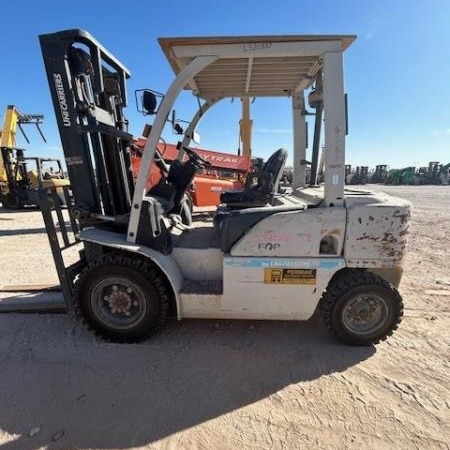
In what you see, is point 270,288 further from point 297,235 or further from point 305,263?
point 297,235

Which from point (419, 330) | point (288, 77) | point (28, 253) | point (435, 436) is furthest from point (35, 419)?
point (28, 253)

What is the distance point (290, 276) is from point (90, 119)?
2.40 meters

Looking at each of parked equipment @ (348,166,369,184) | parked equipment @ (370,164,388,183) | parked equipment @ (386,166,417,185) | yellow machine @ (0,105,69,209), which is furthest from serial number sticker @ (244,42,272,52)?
parked equipment @ (370,164,388,183)

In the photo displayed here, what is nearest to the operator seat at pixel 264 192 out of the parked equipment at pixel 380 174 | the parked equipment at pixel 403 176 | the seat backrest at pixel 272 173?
the seat backrest at pixel 272 173

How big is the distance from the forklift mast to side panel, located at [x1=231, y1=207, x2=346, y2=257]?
60.6 inches

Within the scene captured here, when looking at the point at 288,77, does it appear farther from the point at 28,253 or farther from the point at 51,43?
the point at 28,253

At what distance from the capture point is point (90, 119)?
325cm

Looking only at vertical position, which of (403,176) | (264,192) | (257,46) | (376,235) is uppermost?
(257,46)


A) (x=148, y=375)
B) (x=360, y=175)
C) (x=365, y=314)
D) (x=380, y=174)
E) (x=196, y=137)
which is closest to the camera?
(x=148, y=375)

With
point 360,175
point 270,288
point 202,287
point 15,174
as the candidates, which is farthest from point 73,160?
point 360,175

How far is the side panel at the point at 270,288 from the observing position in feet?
10.0

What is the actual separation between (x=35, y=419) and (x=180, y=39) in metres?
3.06

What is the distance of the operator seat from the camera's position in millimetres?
3824

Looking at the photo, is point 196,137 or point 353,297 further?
point 196,137
